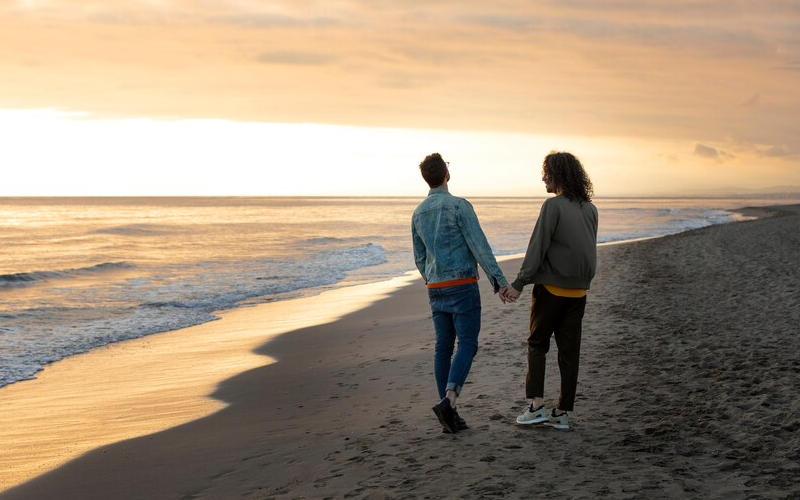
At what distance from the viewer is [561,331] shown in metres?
4.95

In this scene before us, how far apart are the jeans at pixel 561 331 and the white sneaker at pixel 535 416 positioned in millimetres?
127

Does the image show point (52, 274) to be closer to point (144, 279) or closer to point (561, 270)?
point (144, 279)

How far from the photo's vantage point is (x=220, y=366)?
8.88 metres

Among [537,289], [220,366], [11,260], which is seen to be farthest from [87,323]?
[11,260]

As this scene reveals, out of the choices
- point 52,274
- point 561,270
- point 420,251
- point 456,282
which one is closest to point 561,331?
point 561,270

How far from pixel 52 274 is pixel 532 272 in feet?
71.3

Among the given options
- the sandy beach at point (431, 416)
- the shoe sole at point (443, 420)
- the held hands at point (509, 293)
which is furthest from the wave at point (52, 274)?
the held hands at point (509, 293)

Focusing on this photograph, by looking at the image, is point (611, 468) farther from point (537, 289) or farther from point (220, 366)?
point (220, 366)

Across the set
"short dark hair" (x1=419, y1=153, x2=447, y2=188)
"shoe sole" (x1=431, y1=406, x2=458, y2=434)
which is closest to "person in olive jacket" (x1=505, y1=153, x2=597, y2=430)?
"shoe sole" (x1=431, y1=406, x2=458, y2=434)

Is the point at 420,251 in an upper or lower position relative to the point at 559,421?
upper

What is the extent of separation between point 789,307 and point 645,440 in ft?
21.2

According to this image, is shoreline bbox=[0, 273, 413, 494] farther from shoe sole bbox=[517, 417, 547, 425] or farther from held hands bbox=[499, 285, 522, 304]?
held hands bbox=[499, 285, 522, 304]

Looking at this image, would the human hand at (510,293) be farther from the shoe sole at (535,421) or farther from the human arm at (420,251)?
the shoe sole at (535,421)

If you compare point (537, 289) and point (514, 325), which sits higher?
point (537, 289)
